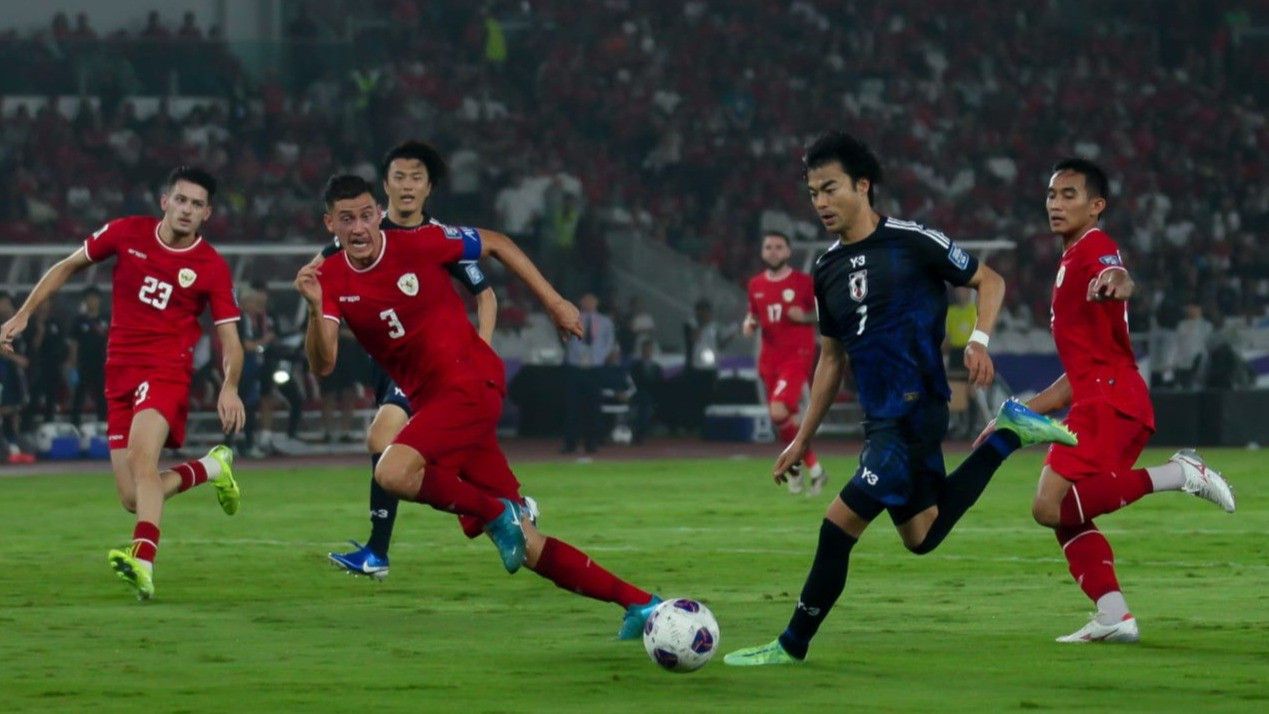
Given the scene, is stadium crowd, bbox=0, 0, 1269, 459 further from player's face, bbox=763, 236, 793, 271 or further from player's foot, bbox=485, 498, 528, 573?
player's foot, bbox=485, 498, 528, 573

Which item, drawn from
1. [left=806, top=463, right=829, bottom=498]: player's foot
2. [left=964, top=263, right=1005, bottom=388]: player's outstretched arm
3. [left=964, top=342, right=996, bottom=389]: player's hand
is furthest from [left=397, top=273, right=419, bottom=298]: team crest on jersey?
[left=806, top=463, right=829, bottom=498]: player's foot

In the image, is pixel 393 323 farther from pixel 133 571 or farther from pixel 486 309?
pixel 133 571

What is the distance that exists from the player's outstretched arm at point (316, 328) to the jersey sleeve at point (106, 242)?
8.73 feet

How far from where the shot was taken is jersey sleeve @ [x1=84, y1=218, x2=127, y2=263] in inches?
463

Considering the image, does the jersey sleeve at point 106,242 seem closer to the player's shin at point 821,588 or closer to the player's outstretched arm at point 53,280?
the player's outstretched arm at point 53,280

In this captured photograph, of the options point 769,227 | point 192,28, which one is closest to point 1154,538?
point 769,227

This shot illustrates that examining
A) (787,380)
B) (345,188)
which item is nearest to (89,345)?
(787,380)

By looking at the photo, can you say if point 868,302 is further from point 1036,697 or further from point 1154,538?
point 1154,538

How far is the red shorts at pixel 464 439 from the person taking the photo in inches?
360

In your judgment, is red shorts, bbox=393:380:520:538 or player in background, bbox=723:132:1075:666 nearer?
player in background, bbox=723:132:1075:666

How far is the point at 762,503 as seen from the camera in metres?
17.9

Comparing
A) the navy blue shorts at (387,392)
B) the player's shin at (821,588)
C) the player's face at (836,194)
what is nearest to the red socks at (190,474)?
the navy blue shorts at (387,392)

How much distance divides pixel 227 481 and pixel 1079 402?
210 inches

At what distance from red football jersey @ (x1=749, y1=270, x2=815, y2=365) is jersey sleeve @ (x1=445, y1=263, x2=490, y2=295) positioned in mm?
9029
